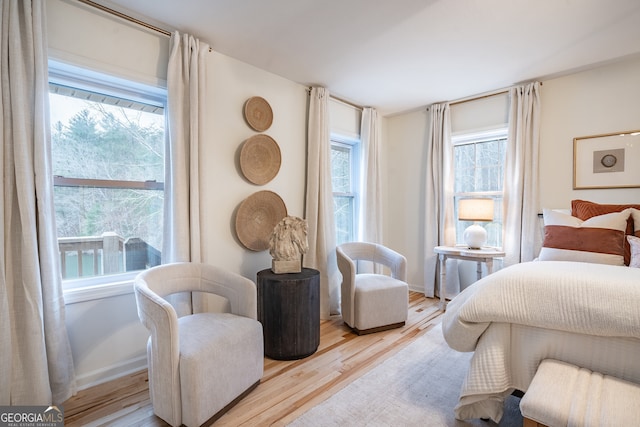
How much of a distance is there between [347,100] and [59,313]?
336 centimetres

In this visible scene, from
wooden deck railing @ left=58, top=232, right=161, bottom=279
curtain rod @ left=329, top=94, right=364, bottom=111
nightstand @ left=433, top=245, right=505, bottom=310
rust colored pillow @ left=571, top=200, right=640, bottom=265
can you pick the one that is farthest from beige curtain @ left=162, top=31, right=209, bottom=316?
rust colored pillow @ left=571, top=200, right=640, bottom=265

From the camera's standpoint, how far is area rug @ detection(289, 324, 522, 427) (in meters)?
1.58

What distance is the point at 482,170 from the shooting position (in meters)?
3.60

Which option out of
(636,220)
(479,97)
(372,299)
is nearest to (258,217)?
(372,299)

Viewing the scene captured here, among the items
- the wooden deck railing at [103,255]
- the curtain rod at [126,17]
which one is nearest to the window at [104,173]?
the wooden deck railing at [103,255]

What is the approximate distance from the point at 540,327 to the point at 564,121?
8.43 feet

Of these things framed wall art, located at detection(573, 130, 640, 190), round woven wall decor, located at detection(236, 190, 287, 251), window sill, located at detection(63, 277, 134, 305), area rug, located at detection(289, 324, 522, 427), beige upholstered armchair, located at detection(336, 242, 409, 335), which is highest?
framed wall art, located at detection(573, 130, 640, 190)

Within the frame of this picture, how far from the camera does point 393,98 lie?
3564 millimetres

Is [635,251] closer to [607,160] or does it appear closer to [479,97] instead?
[607,160]

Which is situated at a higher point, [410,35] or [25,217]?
[410,35]

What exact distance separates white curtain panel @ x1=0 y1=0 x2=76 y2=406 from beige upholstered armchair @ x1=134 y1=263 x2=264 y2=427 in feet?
1.81

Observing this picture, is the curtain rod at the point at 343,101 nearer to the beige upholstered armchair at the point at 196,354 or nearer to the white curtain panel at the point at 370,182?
the white curtain panel at the point at 370,182

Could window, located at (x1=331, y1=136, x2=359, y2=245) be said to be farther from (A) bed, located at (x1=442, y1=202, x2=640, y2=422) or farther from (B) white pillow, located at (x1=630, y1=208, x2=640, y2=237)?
(B) white pillow, located at (x1=630, y1=208, x2=640, y2=237)

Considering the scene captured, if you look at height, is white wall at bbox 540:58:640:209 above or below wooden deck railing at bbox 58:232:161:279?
above
